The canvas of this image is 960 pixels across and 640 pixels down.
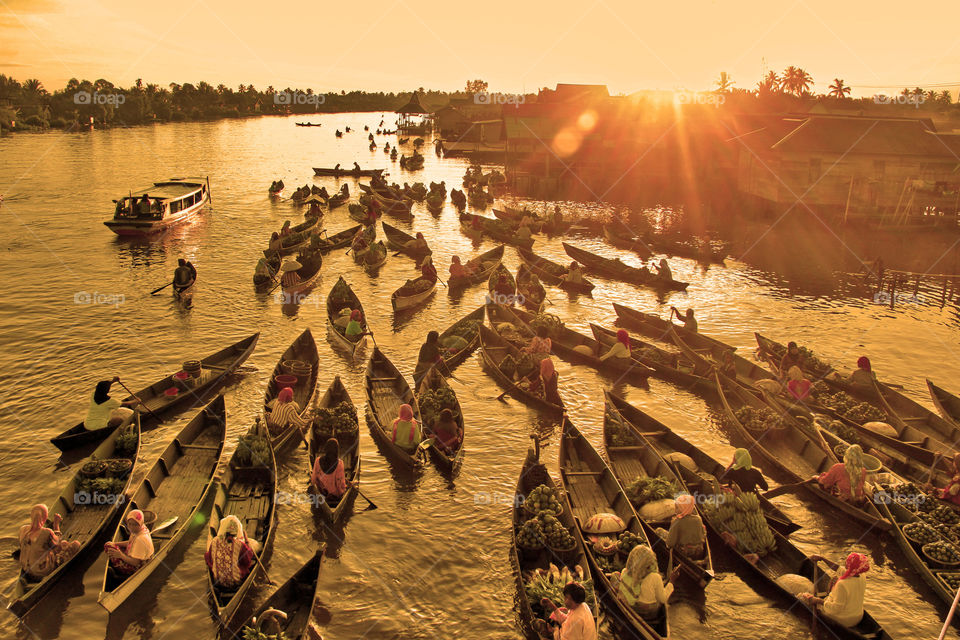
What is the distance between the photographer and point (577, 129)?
187 feet

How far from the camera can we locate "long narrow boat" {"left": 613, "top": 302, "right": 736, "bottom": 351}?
2214 cm

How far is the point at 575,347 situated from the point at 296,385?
10445 mm

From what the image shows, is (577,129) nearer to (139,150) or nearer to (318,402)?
(318,402)

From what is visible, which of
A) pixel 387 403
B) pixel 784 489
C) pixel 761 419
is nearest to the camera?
pixel 784 489

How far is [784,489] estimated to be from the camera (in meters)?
14.4

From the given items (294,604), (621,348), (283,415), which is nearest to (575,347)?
(621,348)

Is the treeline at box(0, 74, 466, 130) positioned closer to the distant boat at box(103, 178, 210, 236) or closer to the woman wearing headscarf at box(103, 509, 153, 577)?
the distant boat at box(103, 178, 210, 236)

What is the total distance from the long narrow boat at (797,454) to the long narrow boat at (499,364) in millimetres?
5595

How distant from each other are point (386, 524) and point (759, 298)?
2340 cm

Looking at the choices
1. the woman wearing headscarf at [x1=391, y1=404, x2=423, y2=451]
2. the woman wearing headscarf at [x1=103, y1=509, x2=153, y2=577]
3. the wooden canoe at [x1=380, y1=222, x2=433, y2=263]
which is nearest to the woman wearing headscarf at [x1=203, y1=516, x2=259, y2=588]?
the woman wearing headscarf at [x1=103, y1=509, x2=153, y2=577]

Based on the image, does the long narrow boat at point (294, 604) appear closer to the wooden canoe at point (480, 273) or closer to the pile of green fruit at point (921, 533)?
the pile of green fruit at point (921, 533)

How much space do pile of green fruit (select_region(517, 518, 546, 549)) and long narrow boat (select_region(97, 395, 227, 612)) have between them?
7280mm

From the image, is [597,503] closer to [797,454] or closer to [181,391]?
[797,454]

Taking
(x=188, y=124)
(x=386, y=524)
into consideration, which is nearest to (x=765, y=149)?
(x=386, y=524)
